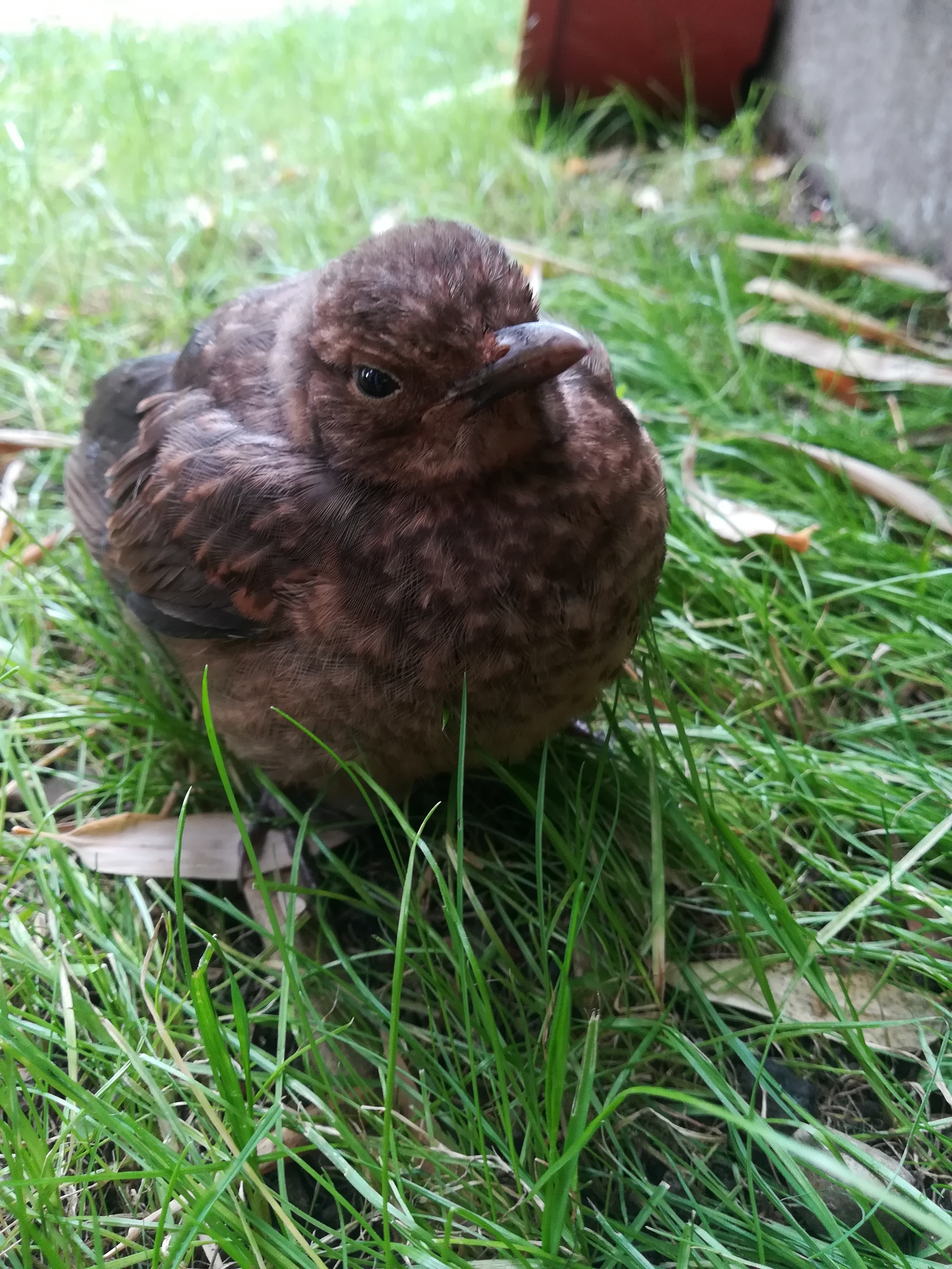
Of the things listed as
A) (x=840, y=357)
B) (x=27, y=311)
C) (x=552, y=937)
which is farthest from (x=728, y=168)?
(x=552, y=937)

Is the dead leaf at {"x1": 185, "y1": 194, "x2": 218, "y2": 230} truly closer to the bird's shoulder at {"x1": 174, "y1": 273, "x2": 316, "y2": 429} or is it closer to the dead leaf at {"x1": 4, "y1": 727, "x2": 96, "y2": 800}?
the bird's shoulder at {"x1": 174, "y1": 273, "x2": 316, "y2": 429}

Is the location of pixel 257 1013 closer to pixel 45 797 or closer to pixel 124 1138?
pixel 124 1138

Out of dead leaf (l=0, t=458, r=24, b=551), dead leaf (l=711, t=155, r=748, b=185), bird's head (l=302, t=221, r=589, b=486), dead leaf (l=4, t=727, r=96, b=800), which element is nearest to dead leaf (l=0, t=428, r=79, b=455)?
dead leaf (l=0, t=458, r=24, b=551)

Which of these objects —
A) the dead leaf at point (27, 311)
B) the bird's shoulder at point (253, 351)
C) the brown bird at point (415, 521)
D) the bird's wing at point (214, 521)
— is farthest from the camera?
the dead leaf at point (27, 311)

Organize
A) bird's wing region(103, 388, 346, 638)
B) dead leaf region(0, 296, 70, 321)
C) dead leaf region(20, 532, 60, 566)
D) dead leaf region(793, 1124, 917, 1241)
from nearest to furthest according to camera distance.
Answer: dead leaf region(793, 1124, 917, 1241)
bird's wing region(103, 388, 346, 638)
dead leaf region(20, 532, 60, 566)
dead leaf region(0, 296, 70, 321)

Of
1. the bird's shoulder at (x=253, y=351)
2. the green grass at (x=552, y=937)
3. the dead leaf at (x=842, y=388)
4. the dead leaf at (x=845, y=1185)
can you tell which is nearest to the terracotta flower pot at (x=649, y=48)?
the green grass at (x=552, y=937)

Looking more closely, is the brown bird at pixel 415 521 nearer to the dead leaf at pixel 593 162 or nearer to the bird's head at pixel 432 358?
the bird's head at pixel 432 358

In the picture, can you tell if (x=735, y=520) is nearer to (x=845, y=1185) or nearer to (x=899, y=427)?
(x=899, y=427)
